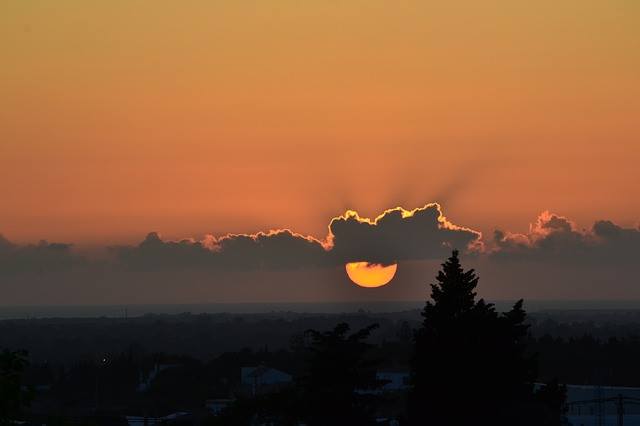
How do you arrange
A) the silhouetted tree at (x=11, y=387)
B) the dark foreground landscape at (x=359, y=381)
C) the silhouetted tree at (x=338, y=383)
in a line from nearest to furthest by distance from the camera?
the silhouetted tree at (x=11, y=387)
the silhouetted tree at (x=338, y=383)
the dark foreground landscape at (x=359, y=381)

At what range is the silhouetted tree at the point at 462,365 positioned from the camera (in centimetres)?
3653

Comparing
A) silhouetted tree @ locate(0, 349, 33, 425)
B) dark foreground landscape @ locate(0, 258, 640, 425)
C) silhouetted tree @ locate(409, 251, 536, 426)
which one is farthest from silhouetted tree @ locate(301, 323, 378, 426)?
silhouetted tree @ locate(0, 349, 33, 425)

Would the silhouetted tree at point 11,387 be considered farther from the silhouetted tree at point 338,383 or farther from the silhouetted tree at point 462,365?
the silhouetted tree at point 462,365

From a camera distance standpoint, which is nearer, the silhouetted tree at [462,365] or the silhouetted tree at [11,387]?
the silhouetted tree at [11,387]

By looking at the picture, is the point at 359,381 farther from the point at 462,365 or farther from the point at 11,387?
the point at 11,387

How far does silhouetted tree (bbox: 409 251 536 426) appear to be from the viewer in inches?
1438

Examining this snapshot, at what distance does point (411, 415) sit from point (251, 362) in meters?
63.8

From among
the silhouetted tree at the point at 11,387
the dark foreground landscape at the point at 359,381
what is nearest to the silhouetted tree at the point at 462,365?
the dark foreground landscape at the point at 359,381

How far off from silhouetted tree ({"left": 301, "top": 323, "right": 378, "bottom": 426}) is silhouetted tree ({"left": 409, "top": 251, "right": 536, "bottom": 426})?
2496 millimetres

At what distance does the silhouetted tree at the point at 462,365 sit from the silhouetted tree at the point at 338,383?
2.50 m

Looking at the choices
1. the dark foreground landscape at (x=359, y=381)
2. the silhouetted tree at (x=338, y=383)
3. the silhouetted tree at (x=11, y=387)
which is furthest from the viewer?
the dark foreground landscape at (x=359, y=381)

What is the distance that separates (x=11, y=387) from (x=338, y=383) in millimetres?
20390

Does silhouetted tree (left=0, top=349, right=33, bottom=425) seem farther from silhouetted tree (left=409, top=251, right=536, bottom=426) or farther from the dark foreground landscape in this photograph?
silhouetted tree (left=409, top=251, right=536, bottom=426)

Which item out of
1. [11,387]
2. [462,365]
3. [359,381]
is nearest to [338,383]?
[359,381]
